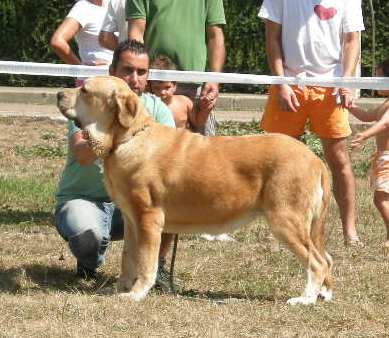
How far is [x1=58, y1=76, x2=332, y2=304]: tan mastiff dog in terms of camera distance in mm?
5863

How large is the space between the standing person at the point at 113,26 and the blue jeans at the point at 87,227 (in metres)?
1.96

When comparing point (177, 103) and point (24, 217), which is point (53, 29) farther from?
point (177, 103)

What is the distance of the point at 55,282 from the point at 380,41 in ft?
37.5

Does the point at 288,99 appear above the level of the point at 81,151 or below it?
above

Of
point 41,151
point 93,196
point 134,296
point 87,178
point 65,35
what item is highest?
point 65,35

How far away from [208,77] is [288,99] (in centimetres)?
55

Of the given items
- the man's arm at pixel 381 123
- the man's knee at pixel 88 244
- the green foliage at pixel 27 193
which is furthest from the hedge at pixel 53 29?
the man's knee at pixel 88 244

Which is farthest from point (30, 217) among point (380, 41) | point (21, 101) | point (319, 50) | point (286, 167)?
point (380, 41)

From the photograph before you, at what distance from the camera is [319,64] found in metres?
7.74

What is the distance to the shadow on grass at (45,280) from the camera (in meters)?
6.43

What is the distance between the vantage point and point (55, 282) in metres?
6.68

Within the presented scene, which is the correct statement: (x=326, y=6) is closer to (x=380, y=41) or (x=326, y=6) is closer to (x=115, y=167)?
(x=115, y=167)

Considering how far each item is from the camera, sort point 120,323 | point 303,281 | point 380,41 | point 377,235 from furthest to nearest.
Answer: point 380,41 < point 377,235 < point 303,281 < point 120,323

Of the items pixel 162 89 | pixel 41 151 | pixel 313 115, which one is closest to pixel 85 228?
pixel 162 89
